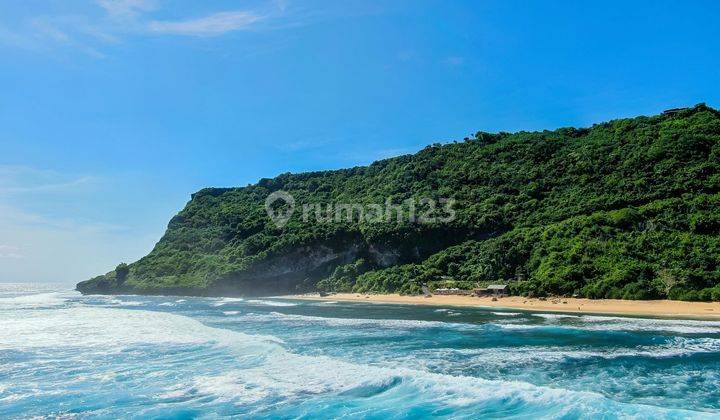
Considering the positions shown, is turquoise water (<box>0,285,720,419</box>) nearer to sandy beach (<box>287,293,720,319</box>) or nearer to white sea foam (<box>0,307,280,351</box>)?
white sea foam (<box>0,307,280,351</box>)

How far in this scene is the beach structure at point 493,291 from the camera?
160ft

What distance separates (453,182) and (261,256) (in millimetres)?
35492

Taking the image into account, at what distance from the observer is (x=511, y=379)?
15.8 meters

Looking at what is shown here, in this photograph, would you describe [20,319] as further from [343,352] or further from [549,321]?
[549,321]

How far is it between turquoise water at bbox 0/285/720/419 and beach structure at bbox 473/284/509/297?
17634mm

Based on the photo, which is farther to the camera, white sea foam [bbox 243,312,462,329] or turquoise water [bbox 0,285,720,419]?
white sea foam [bbox 243,312,462,329]

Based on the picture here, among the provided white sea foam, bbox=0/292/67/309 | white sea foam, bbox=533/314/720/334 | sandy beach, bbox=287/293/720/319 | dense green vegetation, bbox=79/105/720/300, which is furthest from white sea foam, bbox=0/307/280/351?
dense green vegetation, bbox=79/105/720/300

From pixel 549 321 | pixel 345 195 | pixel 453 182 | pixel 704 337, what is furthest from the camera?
pixel 345 195

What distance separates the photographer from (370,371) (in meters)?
17.1

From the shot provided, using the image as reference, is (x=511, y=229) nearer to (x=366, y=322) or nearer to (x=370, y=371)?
(x=366, y=322)

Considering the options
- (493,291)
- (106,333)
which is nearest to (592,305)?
(493,291)

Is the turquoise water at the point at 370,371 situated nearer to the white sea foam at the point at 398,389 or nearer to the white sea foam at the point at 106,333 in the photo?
the white sea foam at the point at 398,389

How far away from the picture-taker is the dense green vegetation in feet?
145

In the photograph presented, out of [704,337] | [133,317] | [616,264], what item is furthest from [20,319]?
[616,264]
